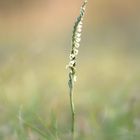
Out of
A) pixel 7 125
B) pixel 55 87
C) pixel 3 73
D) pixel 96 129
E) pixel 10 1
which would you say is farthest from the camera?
pixel 10 1

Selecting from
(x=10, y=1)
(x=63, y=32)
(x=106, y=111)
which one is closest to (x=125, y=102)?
(x=106, y=111)

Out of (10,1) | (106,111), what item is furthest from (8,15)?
(106,111)

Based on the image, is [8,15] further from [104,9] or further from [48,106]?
[48,106]

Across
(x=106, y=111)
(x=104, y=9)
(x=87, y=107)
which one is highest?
(x=106, y=111)

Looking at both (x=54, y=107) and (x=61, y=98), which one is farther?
(x=61, y=98)

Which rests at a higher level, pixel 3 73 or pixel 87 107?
pixel 3 73

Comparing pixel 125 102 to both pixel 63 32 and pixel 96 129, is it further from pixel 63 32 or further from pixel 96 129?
pixel 63 32

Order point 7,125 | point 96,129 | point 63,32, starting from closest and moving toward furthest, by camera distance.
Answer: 1. point 96,129
2. point 7,125
3. point 63,32

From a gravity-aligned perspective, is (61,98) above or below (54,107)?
below

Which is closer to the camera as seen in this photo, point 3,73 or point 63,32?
point 3,73
